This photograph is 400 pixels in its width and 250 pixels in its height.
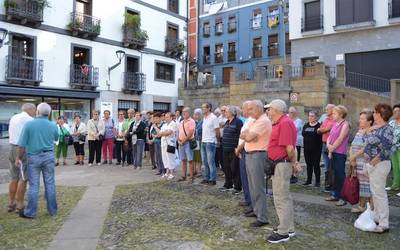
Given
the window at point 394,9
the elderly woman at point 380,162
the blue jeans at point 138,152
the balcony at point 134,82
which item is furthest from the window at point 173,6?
the elderly woman at point 380,162

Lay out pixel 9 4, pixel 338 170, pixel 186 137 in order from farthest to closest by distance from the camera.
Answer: pixel 9 4 < pixel 186 137 < pixel 338 170

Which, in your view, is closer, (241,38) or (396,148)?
(396,148)

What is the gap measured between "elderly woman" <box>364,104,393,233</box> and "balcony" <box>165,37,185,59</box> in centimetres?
2248

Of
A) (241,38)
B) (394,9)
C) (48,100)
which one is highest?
(241,38)

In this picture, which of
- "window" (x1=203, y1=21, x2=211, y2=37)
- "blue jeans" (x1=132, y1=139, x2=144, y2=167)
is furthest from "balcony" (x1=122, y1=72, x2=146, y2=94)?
"window" (x1=203, y1=21, x2=211, y2=37)

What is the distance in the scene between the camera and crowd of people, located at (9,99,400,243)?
515 centimetres

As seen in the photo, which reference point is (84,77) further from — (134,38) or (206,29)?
(206,29)

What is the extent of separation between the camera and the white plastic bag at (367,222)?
5.52 meters

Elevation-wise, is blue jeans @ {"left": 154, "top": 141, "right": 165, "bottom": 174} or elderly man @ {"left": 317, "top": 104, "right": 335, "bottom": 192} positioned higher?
elderly man @ {"left": 317, "top": 104, "right": 335, "bottom": 192}

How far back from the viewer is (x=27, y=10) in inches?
734

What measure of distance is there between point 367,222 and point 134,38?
20.7 metres

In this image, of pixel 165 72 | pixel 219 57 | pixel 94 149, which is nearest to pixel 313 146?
pixel 94 149

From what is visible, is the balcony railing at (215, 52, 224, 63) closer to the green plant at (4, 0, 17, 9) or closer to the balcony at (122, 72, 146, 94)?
the balcony at (122, 72, 146, 94)

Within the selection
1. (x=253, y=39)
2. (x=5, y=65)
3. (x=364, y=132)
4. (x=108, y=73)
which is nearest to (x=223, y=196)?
(x=364, y=132)
